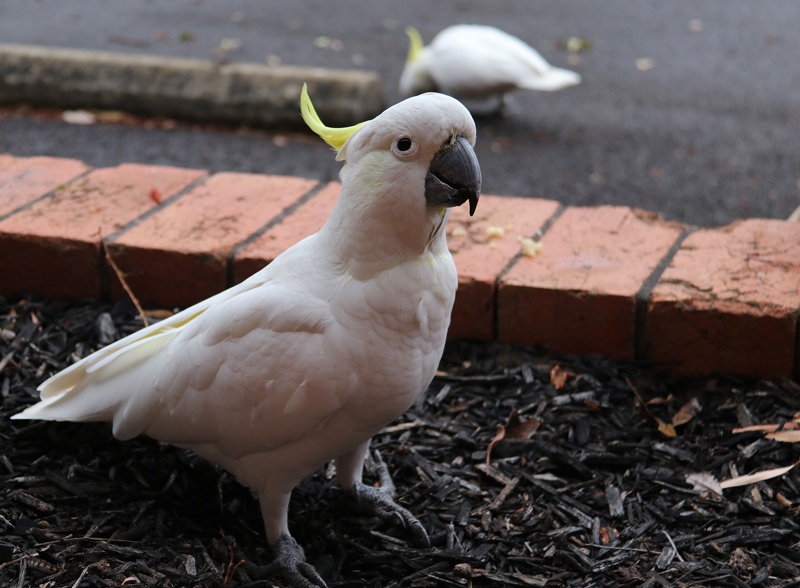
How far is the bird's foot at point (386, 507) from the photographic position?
186 cm

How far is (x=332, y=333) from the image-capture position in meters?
1.56

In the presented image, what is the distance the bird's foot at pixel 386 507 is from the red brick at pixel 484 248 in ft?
1.89

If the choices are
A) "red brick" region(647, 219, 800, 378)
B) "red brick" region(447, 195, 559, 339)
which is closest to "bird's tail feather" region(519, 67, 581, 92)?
"red brick" region(447, 195, 559, 339)

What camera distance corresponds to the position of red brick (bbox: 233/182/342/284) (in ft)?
7.66

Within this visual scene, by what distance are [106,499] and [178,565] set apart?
31 centimetres

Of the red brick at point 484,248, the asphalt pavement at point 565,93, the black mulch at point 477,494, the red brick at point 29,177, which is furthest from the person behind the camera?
the asphalt pavement at point 565,93

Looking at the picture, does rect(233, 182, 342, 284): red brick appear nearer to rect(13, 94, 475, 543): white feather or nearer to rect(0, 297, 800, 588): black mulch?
rect(0, 297, 800, 588): black mulch

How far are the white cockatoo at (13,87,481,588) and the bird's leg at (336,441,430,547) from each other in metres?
0.20

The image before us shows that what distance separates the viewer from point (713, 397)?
2.16m

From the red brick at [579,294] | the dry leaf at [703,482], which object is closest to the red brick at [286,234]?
the red brick at [579,294]

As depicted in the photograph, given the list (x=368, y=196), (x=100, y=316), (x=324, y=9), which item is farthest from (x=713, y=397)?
(x=324, y=9)

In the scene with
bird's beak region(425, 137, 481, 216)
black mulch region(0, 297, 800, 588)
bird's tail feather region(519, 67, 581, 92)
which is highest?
bird's beak region(425, 137, 481, 216)

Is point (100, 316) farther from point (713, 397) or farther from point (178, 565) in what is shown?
point (713, 397)

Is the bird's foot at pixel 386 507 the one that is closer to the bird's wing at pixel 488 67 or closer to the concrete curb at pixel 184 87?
the concrete curb at pixel 184 87
